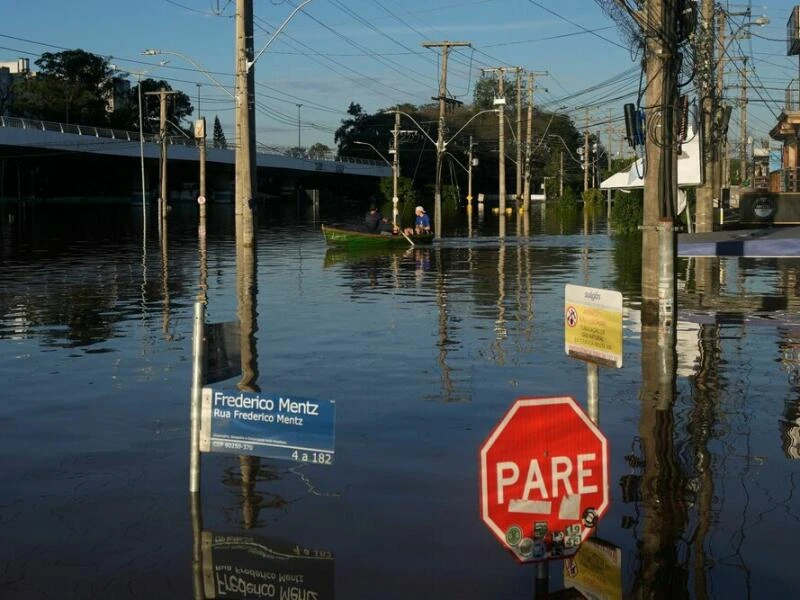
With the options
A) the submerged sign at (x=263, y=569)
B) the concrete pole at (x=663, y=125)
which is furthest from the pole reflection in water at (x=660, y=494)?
the submerged sign at (x=263, y=569)

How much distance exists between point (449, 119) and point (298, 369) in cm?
13716

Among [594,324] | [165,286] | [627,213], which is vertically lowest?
[165,286]

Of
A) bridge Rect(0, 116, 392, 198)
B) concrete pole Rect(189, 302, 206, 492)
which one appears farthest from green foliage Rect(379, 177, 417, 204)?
concrete pole Rect(189, 302, 206, 492)

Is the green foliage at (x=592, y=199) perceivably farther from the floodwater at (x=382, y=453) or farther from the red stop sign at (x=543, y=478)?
the red stop sign at (x=543, y=478)

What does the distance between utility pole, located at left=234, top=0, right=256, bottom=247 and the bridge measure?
39.8m

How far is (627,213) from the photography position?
160 ft

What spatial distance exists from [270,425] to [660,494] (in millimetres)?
3145

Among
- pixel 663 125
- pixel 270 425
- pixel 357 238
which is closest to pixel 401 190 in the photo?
pixel 357 238

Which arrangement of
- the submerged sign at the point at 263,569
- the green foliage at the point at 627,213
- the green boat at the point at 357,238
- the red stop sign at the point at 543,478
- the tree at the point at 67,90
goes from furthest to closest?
the tree at the point at 67,90, the green foliage at the point at 627,213, the green boat at the point at 357,238, the submerged sign at the point at 263,569, the red stop sign at the point at 543,478

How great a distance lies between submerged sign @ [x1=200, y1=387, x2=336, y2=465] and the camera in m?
7.03

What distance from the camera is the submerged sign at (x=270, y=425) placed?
7031 mm

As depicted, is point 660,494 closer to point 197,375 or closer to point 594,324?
point 594,324

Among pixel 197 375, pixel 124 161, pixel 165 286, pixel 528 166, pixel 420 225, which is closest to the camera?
pixel 197 375

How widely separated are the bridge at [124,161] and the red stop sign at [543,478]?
73.2m
